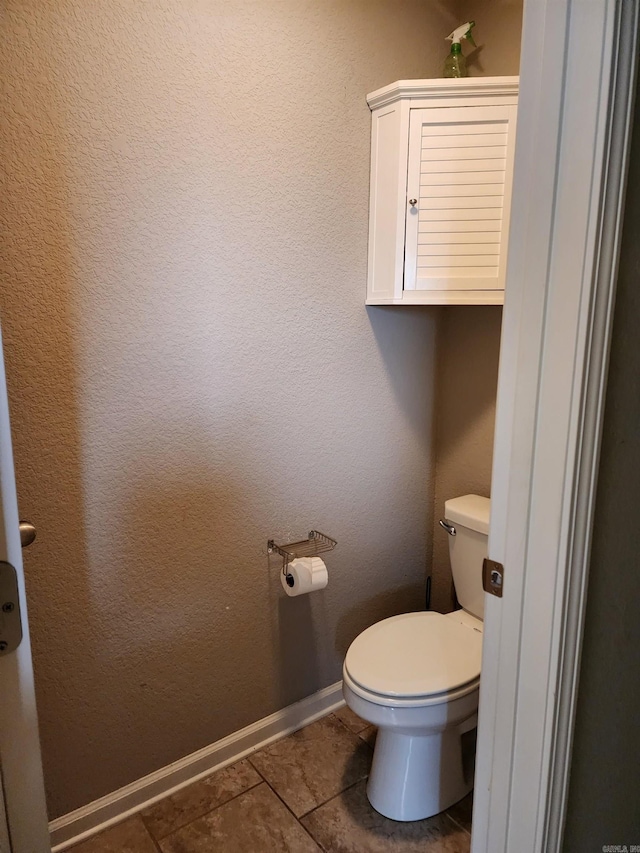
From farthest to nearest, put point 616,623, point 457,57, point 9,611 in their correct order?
1. point 457,57
2. point 616,623
3. point 9,611

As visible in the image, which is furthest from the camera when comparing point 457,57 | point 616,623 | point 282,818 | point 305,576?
point 457,57

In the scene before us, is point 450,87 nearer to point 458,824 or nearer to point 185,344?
point 185,344

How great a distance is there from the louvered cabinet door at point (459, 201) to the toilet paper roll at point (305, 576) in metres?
0.93

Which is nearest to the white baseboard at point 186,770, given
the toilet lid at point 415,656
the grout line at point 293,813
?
the grout line at point 293,813

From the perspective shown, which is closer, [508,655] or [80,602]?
[508,655]

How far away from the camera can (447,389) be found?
215 centimetres

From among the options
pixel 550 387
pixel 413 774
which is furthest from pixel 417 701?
pixel 550 387

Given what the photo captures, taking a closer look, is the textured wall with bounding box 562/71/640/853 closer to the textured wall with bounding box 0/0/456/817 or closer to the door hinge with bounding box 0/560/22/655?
the door hinge with bounding box 0/560/22/655

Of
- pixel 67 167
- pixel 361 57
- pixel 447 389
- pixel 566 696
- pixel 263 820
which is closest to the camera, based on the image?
pixel 566 696

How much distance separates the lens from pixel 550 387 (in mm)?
780

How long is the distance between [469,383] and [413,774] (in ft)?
4.30

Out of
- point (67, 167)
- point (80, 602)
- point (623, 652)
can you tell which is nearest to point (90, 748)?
point (80, 602)

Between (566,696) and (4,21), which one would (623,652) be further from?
(4,21)

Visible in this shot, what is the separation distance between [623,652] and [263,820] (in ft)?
4.05
